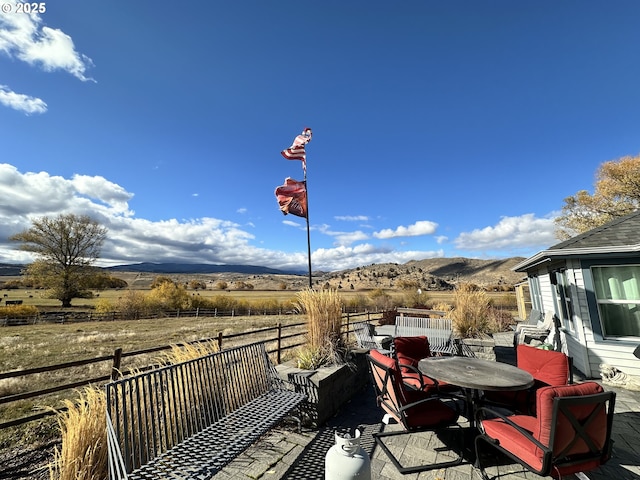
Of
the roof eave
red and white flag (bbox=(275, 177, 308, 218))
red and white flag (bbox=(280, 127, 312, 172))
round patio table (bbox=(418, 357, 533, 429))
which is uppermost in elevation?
red and white flag (bbox=(280, 127, 312, 172))

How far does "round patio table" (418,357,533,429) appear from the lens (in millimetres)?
2947

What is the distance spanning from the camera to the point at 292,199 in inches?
296

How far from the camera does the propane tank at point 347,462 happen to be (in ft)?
5.90

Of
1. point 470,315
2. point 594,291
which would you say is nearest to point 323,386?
point 594,291

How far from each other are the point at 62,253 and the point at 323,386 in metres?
37.9

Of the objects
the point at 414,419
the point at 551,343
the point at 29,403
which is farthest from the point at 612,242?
the point at 29,403

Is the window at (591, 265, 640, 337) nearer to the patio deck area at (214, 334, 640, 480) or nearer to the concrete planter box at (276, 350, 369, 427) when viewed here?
the patio deck area at (214, 334, 640, 480)

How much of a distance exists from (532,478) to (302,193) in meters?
6.35

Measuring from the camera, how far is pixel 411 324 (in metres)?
7.91

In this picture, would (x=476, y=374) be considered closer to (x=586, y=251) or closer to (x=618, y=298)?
(x=586, y=251)

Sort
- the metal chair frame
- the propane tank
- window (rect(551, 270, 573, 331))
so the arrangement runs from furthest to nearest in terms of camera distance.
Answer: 1. window (rect(551, 270, 573, 331))
2. the metal chair frame
3. the propane tank

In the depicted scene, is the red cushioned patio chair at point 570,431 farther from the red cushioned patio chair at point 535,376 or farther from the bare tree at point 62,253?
the bare tree at point 62,253

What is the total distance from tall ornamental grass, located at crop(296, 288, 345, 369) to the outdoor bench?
777 millimetres

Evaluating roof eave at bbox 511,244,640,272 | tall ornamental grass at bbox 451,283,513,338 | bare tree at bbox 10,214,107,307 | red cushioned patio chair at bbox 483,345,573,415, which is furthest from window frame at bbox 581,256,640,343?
bare tree at bbox 10,214,107,307
